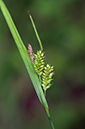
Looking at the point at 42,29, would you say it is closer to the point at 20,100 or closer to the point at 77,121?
the point at 20,100

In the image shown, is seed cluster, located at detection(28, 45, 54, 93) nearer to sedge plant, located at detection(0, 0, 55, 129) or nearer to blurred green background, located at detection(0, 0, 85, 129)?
sedge plant, located at detection(0, 0, 55, 129)

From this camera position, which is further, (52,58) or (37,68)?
(52,58)

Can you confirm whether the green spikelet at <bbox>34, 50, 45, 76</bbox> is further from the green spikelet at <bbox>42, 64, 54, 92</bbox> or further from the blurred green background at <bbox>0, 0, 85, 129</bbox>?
the blurred green background at <bbox>0, 0, 85, 129</bbox>

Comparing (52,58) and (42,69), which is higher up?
(42,69)

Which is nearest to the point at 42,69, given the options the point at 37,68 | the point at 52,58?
the point at 37,68

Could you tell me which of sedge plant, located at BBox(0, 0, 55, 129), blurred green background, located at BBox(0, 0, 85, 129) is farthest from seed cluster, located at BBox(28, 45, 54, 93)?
blurred green background, located at BBox(0, 0, 85, 129)

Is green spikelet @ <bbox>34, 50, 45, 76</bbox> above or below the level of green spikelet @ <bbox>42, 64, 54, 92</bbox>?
above

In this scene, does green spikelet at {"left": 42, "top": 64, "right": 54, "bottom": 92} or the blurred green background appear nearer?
green spikelet at {"left": 42, "top": 64, "right": 54, "bottom": 92}

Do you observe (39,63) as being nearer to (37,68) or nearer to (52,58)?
(37,68)

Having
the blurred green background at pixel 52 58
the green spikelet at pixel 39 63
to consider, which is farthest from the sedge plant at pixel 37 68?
the blurred green background at pixel 52 58
